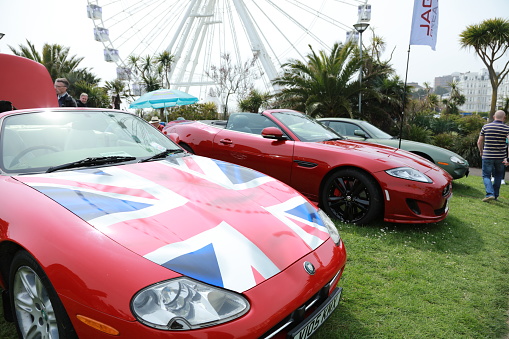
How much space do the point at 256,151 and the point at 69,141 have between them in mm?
2369

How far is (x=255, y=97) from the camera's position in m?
20.7

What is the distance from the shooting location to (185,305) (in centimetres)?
121

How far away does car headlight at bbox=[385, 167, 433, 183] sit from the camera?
3.43 meters

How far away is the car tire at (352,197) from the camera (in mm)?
3504

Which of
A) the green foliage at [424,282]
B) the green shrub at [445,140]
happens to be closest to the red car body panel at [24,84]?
the green foliage at [424,282]

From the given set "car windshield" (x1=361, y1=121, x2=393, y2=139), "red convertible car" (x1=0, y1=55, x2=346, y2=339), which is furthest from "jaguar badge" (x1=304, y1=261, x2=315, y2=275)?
"car windshield" (x1=361, y1=121, x2=393, y2=139)

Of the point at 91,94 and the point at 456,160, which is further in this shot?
the point at 91,94

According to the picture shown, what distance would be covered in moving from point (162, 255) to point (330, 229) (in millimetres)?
1081

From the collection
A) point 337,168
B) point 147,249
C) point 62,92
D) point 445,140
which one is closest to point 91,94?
point 62,92

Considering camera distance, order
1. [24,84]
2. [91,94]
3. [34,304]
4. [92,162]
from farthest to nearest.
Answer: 1. [91,94]
2. [24,84]
3. [92,162]
4. [34,304]

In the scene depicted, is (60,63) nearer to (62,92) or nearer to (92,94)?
(92,94)

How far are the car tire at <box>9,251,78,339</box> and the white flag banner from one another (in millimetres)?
7289

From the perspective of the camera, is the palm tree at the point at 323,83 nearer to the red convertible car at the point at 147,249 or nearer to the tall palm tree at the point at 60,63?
the red convertible car at the point at 147,249

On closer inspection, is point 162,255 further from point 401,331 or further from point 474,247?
point 474,247
